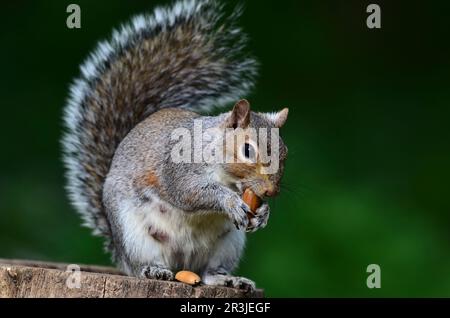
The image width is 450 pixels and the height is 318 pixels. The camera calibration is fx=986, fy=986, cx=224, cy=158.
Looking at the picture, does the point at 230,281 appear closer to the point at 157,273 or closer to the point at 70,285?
the point at 157,273

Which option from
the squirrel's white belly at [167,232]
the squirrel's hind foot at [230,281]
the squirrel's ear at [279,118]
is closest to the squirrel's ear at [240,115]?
the squirrel's ear at [279,118]

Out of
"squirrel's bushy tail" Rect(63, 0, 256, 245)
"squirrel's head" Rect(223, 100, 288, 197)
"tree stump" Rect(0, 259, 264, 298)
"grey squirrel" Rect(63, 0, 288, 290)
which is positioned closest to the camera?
"tree stump" Rect(0, 259, 264, 298)

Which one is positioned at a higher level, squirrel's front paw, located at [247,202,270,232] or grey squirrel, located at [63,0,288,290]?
grey squirrel, located at [63,0,288,290]

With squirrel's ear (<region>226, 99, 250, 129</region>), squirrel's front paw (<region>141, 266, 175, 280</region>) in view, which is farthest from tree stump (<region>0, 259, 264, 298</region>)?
squirrel's ear (<region>226, 99, 250, 129</region>)

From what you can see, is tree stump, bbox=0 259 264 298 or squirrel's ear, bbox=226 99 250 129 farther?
squirrel's ear, bbox=226 99 250 129

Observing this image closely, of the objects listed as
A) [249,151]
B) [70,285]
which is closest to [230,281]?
[249,151]

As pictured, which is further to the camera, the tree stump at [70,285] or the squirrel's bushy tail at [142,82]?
the squirrel's bushy tail at [142,82]

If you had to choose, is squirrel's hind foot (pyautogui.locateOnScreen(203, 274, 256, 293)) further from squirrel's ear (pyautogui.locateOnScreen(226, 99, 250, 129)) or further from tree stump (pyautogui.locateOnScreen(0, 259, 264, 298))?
squirrel's ear (pyautogui.locateOnScreen(226, 99, 250, 129))

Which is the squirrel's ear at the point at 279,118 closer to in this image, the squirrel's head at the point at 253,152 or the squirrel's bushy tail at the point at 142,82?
the squirrel's head at the point at 253,152
